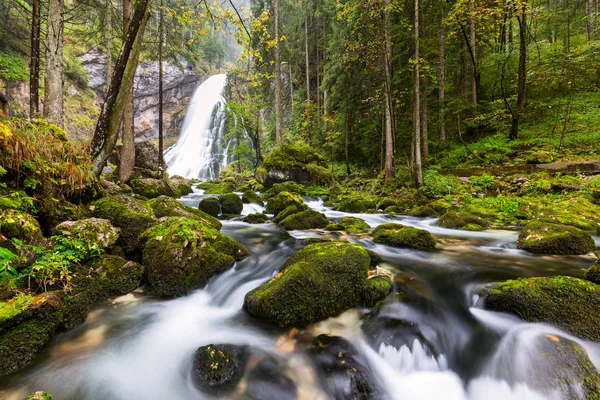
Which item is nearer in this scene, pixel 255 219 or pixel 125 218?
pixel 125 218

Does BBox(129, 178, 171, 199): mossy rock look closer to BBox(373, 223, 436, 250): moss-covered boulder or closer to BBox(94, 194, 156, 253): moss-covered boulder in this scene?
BBox(94, 194, 156, 253): moss-covered boulder

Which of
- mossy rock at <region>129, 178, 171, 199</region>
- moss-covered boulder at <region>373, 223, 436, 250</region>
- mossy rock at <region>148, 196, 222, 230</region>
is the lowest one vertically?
moss-covered boulder at <region>373, 223, 436, 250</region>

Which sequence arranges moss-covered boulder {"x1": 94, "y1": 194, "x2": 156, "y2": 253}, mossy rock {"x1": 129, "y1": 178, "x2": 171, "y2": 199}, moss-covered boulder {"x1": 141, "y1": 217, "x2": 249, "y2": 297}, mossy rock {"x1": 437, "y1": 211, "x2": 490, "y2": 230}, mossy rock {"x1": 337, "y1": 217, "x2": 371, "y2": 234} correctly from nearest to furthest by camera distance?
moss-covered boulder {"x1": 141, "y1": 217, "x2": 249, "y2": 297}, moss-covered boulder {"x1": 94, "y1": 194, "x2": 156, "y2": 253}, mossy rock {"x1": 337, "y1": 217, "x2": 371, "y2": 234}, mossy rock {"x1": 437, "y1": 211, "x2": 490, "y2": 230}, mossy rock {"x1": 129, "y1": 178, "x2": 171, "y2": 199}

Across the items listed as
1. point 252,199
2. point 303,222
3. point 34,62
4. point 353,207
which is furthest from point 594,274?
point 34,62

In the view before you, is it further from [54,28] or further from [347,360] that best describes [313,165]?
[347,360]

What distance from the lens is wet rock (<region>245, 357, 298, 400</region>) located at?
2486 millimetres

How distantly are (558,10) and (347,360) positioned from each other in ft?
86.6

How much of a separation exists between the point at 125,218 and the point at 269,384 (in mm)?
3683

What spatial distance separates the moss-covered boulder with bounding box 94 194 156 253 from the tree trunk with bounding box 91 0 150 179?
120 cm

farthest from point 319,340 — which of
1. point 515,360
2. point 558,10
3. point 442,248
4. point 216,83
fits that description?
point 216,83

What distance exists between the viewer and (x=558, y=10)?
17.6 metres

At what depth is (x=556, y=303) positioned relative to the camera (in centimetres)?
300

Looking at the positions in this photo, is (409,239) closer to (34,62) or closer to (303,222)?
(303,222)

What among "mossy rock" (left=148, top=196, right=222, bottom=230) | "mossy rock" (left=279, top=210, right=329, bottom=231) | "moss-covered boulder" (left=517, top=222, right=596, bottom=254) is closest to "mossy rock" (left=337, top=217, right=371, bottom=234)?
"mossy rock" (left=279, top=210, right=329, bottom=231)
